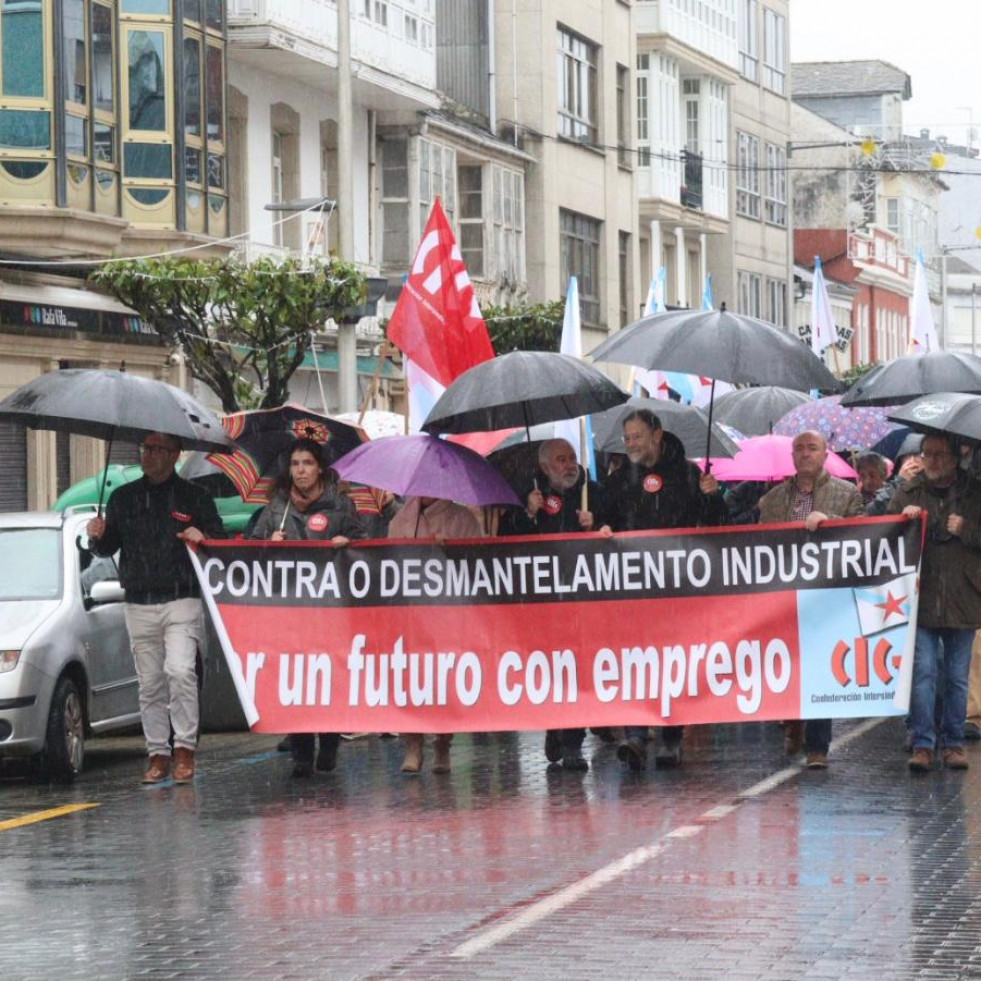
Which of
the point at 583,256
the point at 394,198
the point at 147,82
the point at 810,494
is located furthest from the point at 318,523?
the point at 583,256

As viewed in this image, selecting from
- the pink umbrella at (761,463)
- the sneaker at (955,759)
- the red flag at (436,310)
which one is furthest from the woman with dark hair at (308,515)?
the pink umbrella at (761,463)

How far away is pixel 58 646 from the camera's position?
1437 cm

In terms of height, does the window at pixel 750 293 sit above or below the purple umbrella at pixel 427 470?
above

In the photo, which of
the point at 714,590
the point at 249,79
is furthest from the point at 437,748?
the point at 249,79

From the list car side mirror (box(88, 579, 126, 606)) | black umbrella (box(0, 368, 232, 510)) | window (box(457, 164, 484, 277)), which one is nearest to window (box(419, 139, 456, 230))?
window (box(457, 164, 484, 277))

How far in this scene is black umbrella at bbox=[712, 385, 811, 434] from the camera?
21078mm

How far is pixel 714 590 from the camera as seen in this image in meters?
13.6

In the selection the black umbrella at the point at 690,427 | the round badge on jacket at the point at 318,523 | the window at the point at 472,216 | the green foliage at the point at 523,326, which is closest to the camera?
the round badge on jacket at the point at 318,523

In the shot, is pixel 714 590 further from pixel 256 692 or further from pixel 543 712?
pixel 256 692

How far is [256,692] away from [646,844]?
3512 millimetres

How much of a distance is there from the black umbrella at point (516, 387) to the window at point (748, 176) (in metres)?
49.7

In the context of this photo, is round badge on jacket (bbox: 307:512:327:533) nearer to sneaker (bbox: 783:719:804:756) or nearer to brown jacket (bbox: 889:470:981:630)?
sneaker (bbox: 783:719:804:756)

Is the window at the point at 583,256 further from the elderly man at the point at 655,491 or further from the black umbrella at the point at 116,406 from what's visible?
the black umbrella at the point at 116,406

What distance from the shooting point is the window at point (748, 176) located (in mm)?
63188
